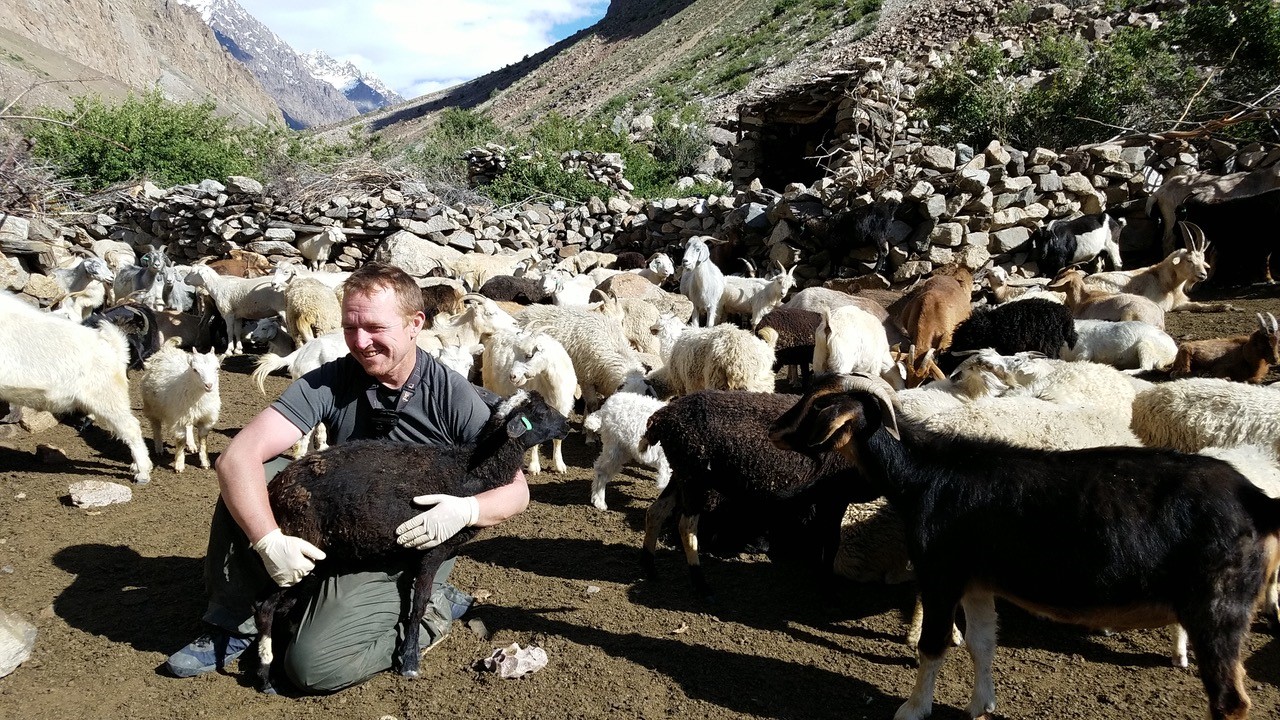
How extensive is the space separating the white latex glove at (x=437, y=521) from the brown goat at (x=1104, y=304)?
7861 millimetres

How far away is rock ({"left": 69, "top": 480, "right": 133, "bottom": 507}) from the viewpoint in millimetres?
5368

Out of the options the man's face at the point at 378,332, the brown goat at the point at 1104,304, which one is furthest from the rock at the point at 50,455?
the brown goat at the point at 1104,304

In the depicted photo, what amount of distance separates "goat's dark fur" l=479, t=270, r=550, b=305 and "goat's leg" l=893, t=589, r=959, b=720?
9412 mm

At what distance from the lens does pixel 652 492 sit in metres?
6.07

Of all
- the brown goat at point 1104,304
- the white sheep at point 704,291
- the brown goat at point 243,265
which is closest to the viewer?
the brown goat at point 1104,304

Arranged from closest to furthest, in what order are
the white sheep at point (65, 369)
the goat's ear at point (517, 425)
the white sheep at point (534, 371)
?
the goat's ear at point (517, 425)
the white sheep at point (65, 369)
the white sheep at point (534, 371)

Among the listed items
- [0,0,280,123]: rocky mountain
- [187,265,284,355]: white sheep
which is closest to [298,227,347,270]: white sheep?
[187,265,284,355]: white sheep

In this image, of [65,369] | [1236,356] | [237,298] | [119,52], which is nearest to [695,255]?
[237,298]

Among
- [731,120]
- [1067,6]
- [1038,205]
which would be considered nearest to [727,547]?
[1038,205]

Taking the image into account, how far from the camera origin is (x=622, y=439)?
5473 mm

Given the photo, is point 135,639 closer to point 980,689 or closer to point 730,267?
point 980,689

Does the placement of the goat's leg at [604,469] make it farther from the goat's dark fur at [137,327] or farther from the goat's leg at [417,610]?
the goat's dark fur at [137,327]

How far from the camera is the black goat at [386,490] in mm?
3207

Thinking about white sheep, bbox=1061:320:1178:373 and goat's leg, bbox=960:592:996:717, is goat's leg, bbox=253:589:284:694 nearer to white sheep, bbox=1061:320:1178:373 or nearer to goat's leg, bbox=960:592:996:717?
goat's leg, bbox=960:592:996:717
